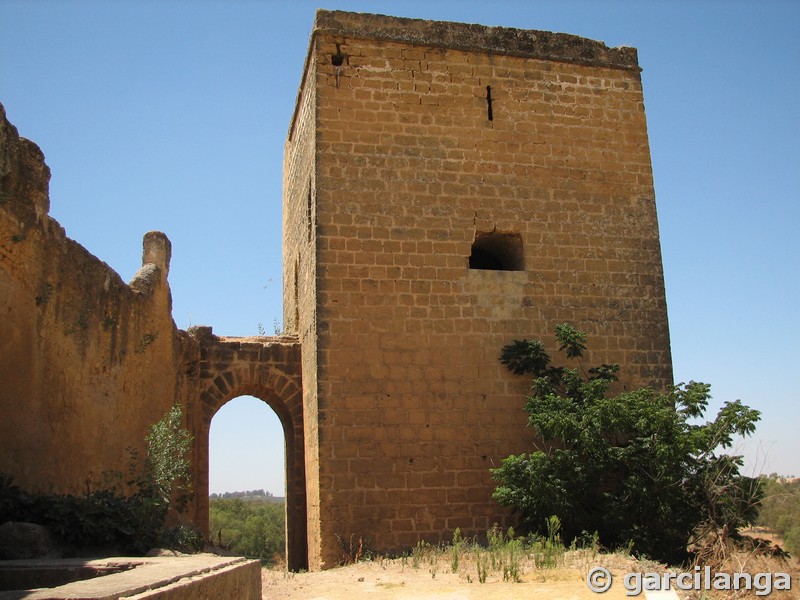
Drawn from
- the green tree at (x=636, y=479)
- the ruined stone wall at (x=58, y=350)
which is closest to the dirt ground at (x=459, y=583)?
the green tree at (x=636, y=479)

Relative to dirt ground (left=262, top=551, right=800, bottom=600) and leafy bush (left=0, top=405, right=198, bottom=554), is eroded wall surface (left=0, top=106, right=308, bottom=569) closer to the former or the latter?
leafy bush (left=0, top=405, right=198, bottom=554)

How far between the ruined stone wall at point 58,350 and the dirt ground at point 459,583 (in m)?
1.94

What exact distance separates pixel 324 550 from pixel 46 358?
362 centimetres

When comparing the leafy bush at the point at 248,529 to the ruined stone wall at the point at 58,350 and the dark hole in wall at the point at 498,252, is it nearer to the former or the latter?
the dark hole in wall at the point at 498,252

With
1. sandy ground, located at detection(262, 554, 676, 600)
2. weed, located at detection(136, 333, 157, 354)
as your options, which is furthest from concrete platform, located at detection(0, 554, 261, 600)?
weed, located at detection(136, 333, 157, 354)

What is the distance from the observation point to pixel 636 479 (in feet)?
28.3

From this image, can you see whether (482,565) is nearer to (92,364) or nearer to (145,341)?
(92,364)

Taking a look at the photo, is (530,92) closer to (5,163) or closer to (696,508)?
(696,508)

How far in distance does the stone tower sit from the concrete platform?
4.42m

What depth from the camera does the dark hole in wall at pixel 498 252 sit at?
1032 cm

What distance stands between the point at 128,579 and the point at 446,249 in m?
6.75

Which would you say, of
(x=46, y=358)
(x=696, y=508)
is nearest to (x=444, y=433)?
(x=696, y=508)

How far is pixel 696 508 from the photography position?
8719 mm

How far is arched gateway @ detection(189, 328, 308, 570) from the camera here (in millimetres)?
10562
